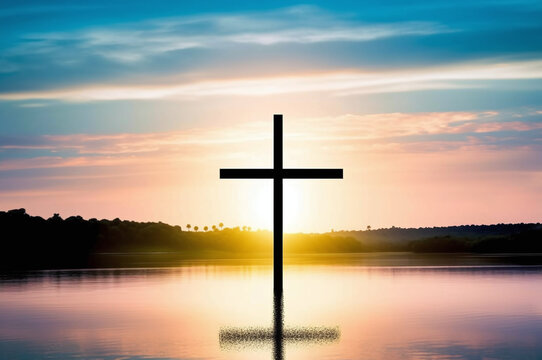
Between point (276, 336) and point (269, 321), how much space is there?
3.59 metres

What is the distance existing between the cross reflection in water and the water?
30 millimetres

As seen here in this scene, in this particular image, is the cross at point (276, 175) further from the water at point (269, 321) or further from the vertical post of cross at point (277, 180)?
the water at point (269, 321)

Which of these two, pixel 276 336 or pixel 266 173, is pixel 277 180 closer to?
pixel 266 173

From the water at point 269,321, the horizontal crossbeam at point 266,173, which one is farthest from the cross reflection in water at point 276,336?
the horizontal crossbeam at point 266,173

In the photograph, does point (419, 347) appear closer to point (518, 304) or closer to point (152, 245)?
point (518, 304)

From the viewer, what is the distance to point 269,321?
83.3 feet

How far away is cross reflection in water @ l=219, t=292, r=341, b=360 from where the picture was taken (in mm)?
20484

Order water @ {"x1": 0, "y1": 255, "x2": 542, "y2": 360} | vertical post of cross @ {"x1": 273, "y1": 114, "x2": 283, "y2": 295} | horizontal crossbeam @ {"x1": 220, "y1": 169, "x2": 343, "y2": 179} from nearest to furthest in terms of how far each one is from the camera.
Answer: water @ {"x1": 0, "y1": 255, "x2": 542, "y2": 360} < vertical post of cross @ {"x1": 273, "y1": 114, "x2": 283, "y2": 295} < horizontal crossbeam @ {"x1": 220, "y1": 169, "x2": 343, "y2": 179}

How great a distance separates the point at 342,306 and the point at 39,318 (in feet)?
34.5

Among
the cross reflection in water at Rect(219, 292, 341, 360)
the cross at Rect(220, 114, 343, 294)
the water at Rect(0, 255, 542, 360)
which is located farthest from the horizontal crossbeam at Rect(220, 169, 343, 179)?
the cross reflection in water at Rect(219, 292, 341, 360)

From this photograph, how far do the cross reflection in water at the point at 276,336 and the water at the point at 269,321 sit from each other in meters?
0.03

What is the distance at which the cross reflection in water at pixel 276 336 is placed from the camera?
20484mm

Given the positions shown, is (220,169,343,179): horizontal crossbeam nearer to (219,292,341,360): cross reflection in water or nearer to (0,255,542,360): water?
(0,255,542,360): water

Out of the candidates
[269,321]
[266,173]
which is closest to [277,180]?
[266,173]
